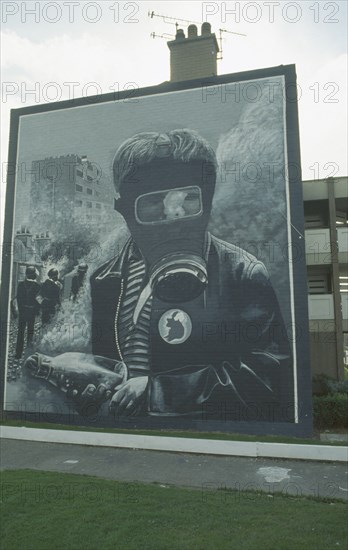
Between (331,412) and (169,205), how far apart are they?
8.27m

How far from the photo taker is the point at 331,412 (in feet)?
47.4

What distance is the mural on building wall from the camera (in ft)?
46.1

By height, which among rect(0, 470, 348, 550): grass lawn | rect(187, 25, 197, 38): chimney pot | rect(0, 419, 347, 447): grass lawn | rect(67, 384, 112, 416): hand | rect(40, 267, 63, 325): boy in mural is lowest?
rect(0, 419, 347, 447): grass lawn

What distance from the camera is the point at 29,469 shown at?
996cm

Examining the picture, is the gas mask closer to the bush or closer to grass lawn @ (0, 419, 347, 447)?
grass lawn @ (0, 419, 347, 447)

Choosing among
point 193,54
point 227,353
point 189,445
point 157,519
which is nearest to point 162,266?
point 227,353

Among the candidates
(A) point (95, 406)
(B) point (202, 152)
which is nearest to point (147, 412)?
(A) point (95, 406)

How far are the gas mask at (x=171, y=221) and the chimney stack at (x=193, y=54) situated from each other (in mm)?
4412

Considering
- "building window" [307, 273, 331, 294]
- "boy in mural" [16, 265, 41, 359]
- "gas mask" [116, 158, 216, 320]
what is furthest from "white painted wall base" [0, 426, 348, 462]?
"building window" [307, 273, 331, 294]

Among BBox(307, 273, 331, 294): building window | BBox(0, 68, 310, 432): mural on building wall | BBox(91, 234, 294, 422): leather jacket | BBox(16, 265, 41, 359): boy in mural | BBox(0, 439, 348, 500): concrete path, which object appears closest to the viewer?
BBox(0, 439, 348, 500): concrete path

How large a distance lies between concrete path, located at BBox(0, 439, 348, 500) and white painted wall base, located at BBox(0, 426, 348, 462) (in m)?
0.16

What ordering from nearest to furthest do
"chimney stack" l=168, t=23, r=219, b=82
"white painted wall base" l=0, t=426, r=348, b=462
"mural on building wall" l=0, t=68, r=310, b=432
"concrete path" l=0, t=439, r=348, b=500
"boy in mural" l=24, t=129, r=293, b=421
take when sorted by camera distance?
"concrete path" l=0, t=439, r=348, b=500 < "white painted wall base" l=0, t=426, r=348, b=462 < "boy in mural" l=24, t=129, r=293, b=421 < "mural on building wall" l=0, t=68, r=310, b=432 < "chimney stack" l=168, t=23, r=219, b=82

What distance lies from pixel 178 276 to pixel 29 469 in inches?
279

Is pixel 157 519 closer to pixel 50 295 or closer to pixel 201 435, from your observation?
pixel 201 435
